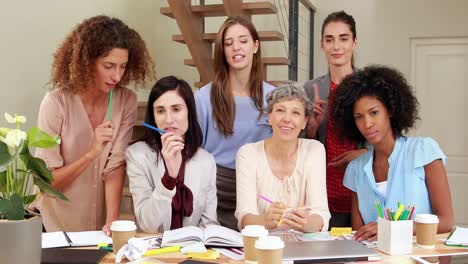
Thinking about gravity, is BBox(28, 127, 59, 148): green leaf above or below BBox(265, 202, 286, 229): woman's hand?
above

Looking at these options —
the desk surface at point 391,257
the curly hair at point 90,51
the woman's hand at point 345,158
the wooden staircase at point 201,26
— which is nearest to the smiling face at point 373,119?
the woman's hand at point 345,158

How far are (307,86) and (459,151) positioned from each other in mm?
2952

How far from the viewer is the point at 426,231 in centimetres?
161

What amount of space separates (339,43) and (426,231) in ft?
3.93

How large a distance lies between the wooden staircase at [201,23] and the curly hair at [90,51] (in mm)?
1554

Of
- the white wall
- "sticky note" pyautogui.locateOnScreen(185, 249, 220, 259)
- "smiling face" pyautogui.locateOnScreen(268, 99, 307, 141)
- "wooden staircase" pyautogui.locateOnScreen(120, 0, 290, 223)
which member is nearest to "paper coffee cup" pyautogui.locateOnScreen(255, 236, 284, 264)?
"sticky note" pyautogui.locateOnScreen(185, 249, 220, 259)

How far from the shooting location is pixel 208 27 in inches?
202

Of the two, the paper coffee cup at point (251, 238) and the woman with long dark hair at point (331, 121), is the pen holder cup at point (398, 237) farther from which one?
the woman with long dark hair at point (331, 121)

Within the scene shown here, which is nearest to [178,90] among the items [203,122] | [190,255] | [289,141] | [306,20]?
[203,122]

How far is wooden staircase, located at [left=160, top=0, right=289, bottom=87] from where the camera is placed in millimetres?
3781

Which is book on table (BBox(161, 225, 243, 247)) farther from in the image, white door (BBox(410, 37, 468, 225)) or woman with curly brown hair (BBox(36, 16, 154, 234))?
white door (BBox(410, 37, 468, 225))

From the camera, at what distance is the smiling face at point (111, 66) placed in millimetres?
2156

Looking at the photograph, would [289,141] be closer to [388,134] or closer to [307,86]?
[388,134]

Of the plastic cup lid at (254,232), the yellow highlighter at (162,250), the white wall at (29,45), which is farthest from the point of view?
the white wall at (29,45)
